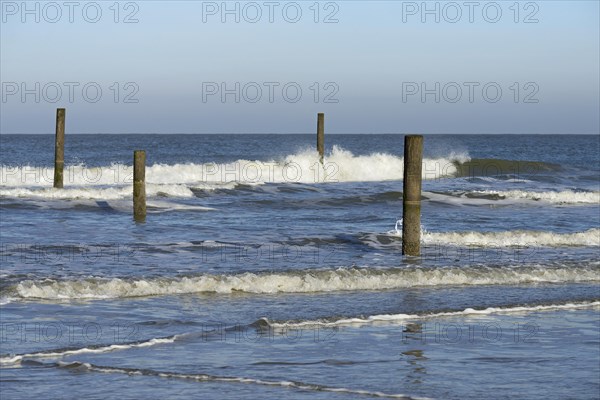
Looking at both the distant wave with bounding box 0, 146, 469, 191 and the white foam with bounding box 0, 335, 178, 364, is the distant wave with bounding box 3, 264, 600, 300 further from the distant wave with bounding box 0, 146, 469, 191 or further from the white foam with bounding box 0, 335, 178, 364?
the distant wave with bounding box 0, 146, 469, 191

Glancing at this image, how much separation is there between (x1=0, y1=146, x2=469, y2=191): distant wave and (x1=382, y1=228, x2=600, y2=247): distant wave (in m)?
16.7

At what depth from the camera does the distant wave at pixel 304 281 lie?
11391 mm

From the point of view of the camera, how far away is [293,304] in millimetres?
11219

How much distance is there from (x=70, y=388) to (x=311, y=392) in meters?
1.77

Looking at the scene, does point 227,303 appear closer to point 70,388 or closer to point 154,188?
point 70,388

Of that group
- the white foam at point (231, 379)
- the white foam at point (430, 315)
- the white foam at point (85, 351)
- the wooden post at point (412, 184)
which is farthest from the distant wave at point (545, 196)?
the white foam at point (231, 379)

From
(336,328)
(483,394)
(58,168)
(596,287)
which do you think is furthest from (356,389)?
(58,168)

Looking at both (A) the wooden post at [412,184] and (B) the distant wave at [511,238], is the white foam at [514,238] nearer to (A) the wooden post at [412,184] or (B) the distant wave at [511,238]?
(B) the distant wave at [511,238]

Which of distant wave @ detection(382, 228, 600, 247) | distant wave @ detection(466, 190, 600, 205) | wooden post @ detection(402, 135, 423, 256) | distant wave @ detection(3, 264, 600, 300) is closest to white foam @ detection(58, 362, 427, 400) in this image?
distant wave @ detection(3, 264, 600, 300)

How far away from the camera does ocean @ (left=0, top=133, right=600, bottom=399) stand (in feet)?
24.6

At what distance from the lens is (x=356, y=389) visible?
23.7ft

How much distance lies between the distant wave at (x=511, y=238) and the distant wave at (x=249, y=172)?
54.9 ft

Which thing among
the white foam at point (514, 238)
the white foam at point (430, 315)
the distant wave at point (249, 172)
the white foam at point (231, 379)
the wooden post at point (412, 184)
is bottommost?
the white foam at point (231, 379)

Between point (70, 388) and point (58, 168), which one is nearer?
point (70, 388)
